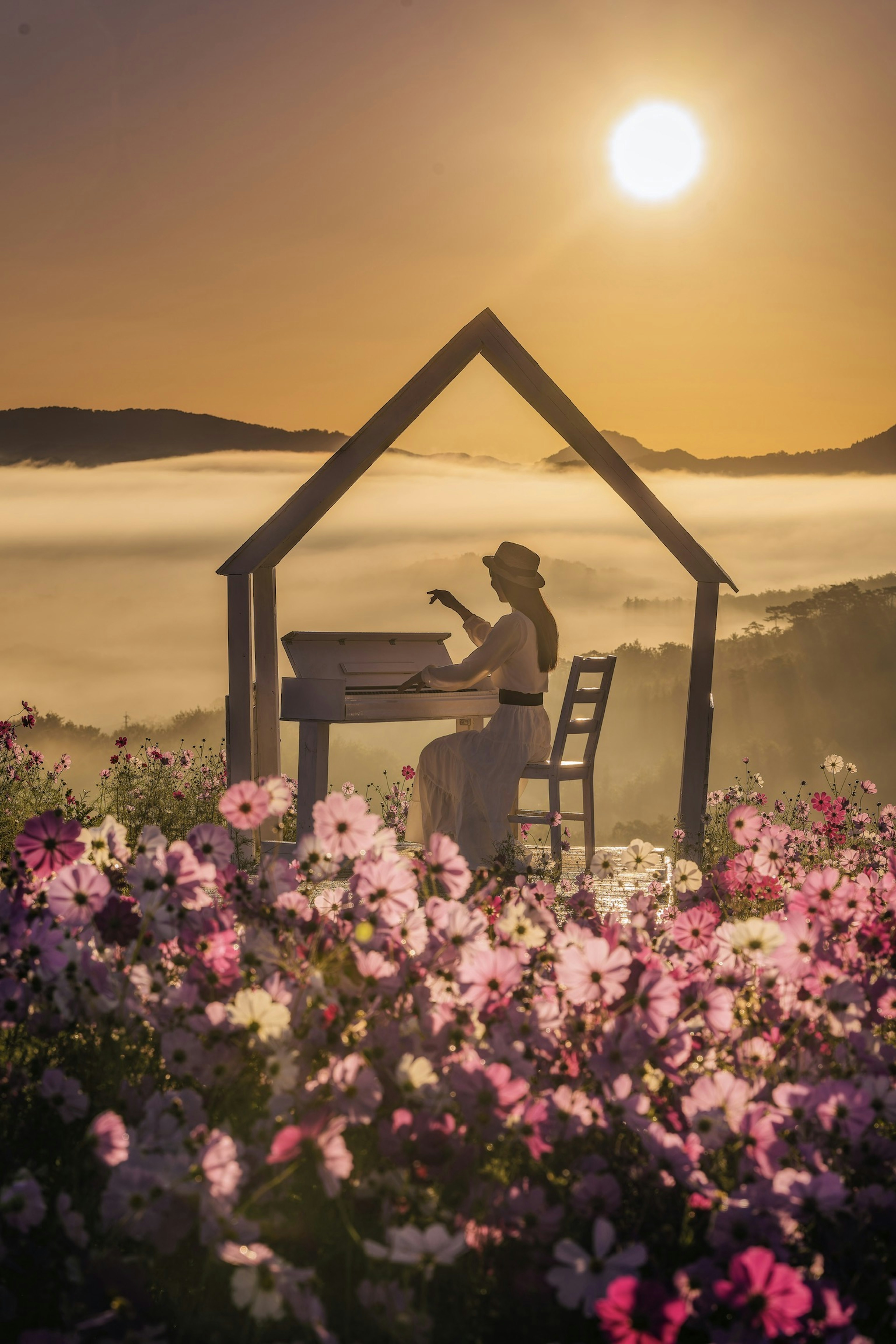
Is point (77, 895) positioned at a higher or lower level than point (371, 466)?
lower

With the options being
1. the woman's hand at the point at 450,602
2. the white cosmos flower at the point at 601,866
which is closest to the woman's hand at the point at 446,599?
the woman's hand at the point at 450,602

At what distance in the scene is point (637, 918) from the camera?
2.52m

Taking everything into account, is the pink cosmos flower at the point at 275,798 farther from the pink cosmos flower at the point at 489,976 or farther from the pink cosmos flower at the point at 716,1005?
the pink cosmos flower at the point at 716,1005

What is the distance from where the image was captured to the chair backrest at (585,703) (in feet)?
21.9

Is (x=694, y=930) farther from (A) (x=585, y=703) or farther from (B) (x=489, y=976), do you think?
(A) (x=585, y=703)

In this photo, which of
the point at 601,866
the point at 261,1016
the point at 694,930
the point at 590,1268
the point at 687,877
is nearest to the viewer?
the point at 590,1268

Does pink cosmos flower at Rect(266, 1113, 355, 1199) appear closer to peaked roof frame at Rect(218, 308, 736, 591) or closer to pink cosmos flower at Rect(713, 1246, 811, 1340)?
pink cosmos flower at Rect(713, 1246, 811, 1340)

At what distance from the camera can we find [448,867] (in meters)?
2.19

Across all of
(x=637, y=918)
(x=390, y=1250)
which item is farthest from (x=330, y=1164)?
(x=637, y=918)

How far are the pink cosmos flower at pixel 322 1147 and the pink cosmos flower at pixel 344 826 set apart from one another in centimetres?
52

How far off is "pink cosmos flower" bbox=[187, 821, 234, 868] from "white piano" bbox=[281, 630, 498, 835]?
13.1ft

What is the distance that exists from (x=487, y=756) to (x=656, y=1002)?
4693 millimetres

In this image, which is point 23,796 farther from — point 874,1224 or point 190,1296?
point 874,1224

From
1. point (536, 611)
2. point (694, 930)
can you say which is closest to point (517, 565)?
point (536, 611)
